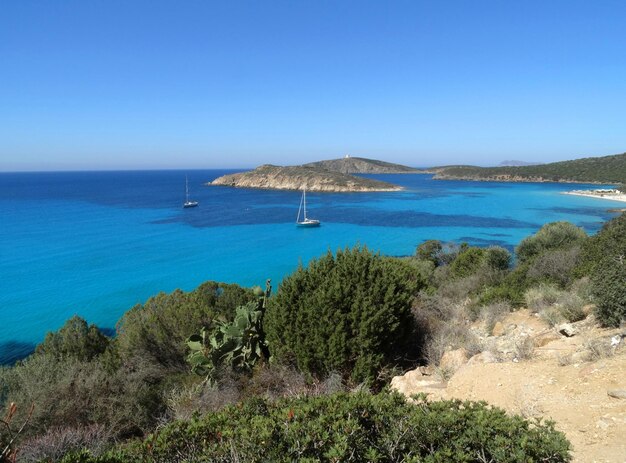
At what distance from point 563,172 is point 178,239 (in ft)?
454

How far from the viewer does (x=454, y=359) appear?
761 cm

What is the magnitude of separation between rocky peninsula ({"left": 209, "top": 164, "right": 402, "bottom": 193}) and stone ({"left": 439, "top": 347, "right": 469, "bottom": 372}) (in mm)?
104746

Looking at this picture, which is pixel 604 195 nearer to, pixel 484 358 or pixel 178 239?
pixel 178 239

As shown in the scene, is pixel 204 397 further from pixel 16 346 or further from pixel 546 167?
pixel 546 167

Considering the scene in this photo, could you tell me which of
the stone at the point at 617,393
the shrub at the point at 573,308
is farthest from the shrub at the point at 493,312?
the stone at the point at 617,393

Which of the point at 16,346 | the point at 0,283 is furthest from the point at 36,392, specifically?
the point at 0,283

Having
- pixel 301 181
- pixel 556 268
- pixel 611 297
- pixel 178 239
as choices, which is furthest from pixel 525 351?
pixel 301 181

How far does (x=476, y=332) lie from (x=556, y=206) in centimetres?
7695

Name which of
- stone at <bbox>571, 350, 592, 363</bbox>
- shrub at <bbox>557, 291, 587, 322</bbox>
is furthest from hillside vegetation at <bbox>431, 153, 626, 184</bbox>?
stone at <bbox>571, 350, 592, 363</bbox>

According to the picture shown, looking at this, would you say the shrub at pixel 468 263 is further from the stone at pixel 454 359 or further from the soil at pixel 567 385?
the stone at pixel 454 359

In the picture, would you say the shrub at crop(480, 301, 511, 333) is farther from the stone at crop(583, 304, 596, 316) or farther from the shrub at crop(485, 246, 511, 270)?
the shrub at crop(485, 246, 511, 270)

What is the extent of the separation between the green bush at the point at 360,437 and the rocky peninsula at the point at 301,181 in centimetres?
10852

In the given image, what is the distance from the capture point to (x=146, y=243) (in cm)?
4312

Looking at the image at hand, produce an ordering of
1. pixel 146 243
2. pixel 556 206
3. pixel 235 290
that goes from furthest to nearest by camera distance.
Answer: pixel 556 206, pixel 146 243, pixel 235 290
